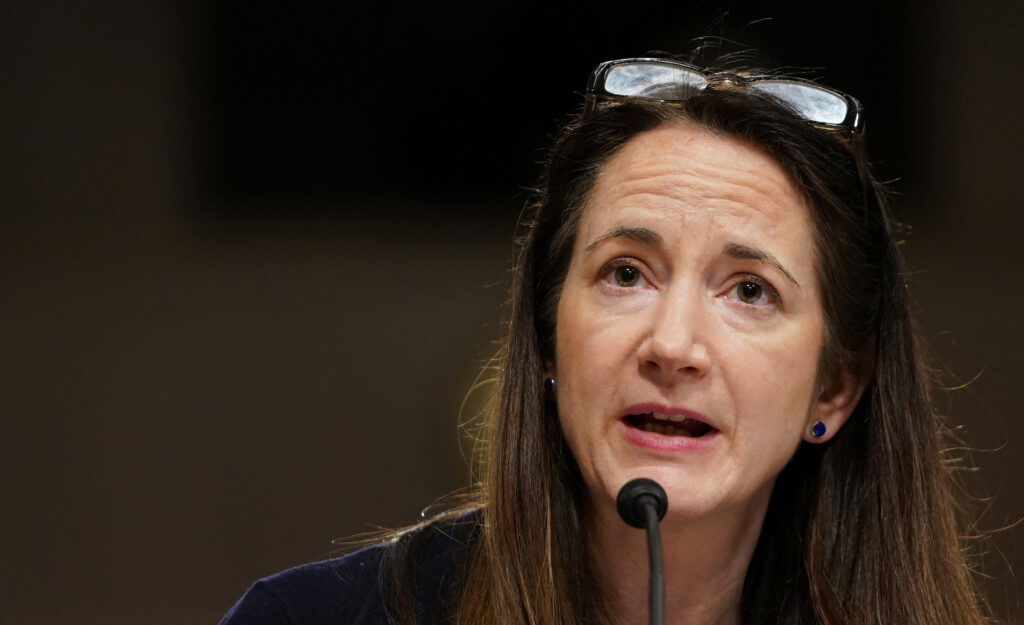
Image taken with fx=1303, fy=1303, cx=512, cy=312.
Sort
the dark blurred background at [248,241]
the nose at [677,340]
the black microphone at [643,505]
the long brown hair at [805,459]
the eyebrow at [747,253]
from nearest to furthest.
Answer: the black microphone at [643,505] → the nose at [677,340] → the eyebrow at [747,253] → the long brown hair at [805,459] → the dark blurred background at [248,241]

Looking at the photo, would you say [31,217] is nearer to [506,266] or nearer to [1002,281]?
[506,266]

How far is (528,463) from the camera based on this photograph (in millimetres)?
2045

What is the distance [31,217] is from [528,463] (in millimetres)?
2552

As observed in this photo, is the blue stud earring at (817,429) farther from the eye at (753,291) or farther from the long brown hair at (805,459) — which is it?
the eye at (753,291)

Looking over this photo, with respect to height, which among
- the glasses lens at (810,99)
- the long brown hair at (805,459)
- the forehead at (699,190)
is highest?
the glasses lens at (810,99)

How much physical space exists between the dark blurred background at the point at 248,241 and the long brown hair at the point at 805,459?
1.92m

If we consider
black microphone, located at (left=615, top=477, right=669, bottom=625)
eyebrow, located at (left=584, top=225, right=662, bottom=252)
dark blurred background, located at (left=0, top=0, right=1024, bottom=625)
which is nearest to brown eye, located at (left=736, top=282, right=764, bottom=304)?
eyebrow, located at (left=584, top=225, right=662, bottom=252)

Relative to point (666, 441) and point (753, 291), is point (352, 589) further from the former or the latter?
point (753, 291)

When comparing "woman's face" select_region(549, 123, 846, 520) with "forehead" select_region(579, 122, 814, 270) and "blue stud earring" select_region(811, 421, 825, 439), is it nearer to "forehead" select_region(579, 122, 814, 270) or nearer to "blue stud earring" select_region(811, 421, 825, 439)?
"forehead" select_region(579, 122, 814, 270)

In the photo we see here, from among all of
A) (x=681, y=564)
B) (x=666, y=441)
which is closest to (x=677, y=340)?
(x=666, y=441)

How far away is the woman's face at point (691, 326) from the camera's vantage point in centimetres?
183

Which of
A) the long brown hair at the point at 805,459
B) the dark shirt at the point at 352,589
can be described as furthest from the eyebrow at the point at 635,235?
the dark shirt at the point at 352,589

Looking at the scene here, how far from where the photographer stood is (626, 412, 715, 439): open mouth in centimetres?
187

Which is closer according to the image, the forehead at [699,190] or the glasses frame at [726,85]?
the forehead at [699,190]
